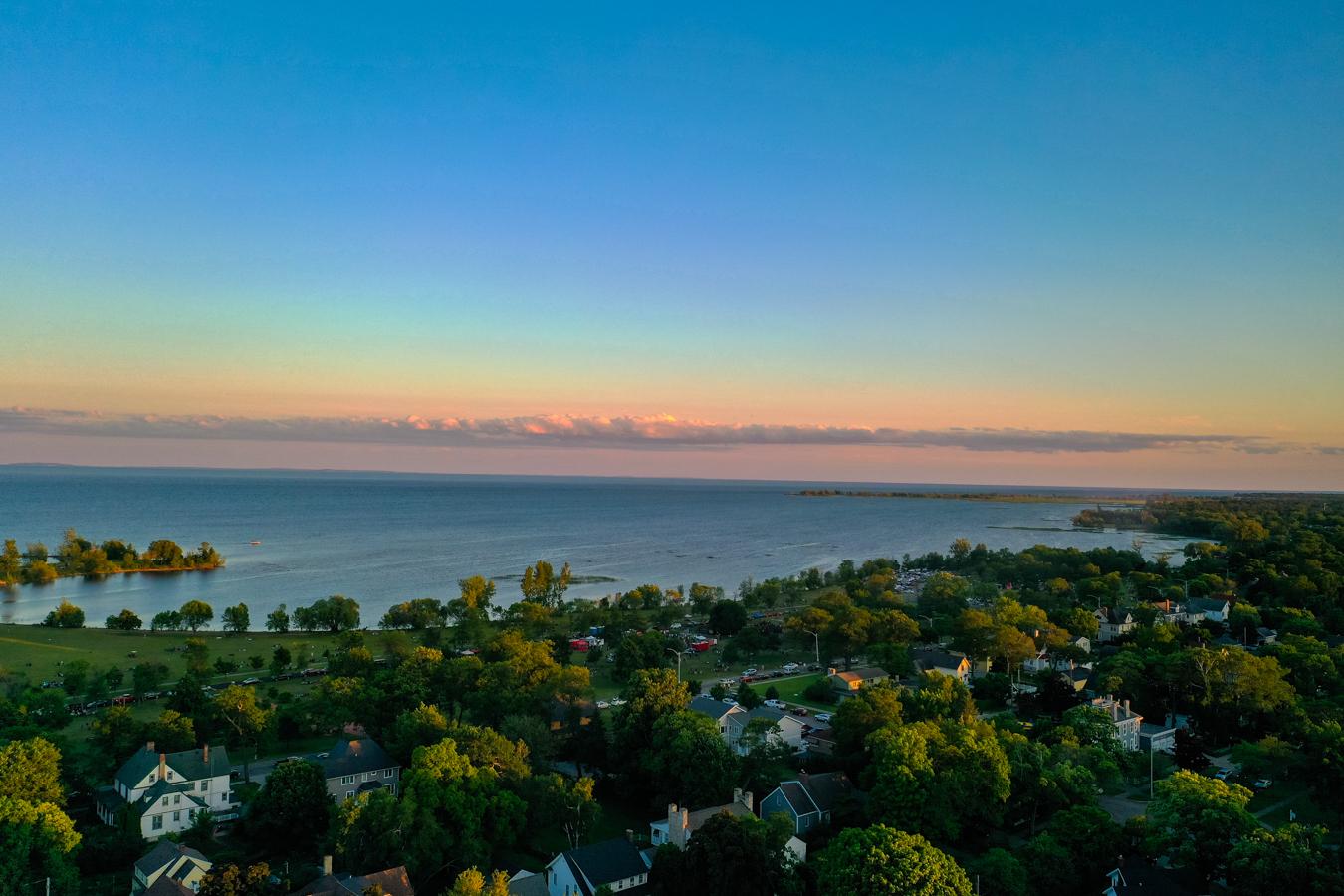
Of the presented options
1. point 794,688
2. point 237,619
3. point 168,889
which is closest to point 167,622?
point 237,619

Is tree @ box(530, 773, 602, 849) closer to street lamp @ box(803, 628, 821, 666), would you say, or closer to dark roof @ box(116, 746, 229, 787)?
dark roof @ box(116, 746, 229, 787)

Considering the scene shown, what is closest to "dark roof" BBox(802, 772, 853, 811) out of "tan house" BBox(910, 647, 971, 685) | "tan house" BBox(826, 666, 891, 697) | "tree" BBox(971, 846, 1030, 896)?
"tree" BBox(971, 846, 1030, 896)

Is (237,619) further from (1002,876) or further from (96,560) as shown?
(1002,876)

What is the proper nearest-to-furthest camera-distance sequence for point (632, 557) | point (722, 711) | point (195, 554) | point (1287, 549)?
point (722, 711), point (1287, 549), point (195, 554), point (632, 557)

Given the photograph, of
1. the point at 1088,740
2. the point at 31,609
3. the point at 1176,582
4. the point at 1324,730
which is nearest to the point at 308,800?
the point at 1088,740

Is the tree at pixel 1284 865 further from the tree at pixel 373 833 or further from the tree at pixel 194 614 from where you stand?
the tree at pixel 194 614

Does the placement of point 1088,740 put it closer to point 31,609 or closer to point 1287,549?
point 1287,549

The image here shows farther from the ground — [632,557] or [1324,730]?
[1324,730]

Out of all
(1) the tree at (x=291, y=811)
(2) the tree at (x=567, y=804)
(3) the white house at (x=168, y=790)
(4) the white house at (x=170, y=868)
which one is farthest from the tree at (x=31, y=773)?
(2) the tree at (x=567, y=804)
